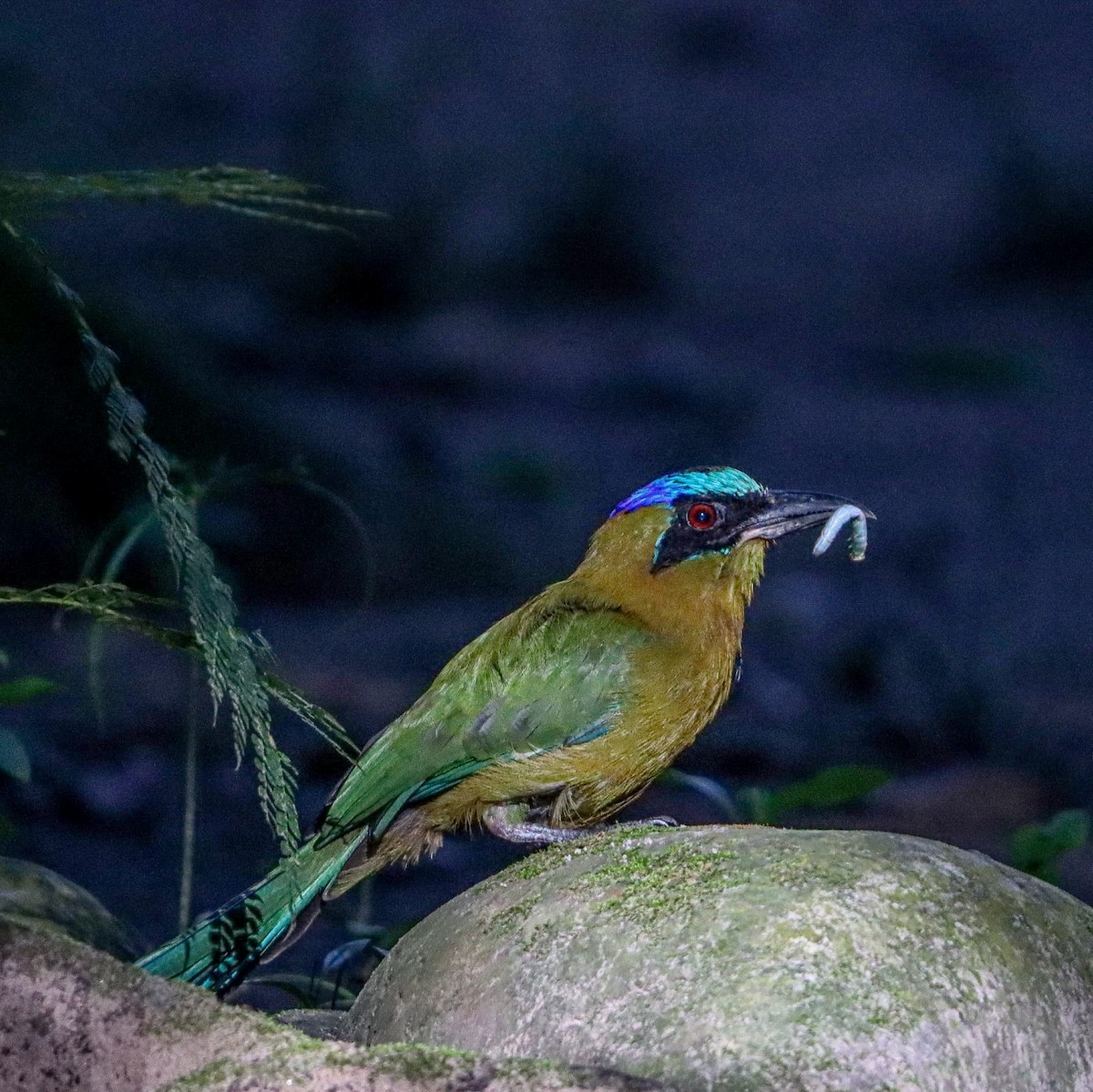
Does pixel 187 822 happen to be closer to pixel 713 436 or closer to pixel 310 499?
pixel 310 499

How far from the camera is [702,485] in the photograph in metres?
4.13

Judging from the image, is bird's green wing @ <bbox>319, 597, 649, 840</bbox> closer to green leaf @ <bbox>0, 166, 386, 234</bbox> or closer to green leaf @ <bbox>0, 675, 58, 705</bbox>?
green leaf @ <bbox>0, 675, 58, 705</bbox>

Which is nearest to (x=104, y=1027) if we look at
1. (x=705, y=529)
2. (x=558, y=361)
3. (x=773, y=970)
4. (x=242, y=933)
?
(x=773, y=970)

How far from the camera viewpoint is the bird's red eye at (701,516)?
4.14 metres

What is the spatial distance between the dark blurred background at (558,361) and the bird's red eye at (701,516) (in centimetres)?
278

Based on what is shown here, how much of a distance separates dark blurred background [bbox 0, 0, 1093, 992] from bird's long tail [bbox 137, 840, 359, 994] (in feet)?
8.26

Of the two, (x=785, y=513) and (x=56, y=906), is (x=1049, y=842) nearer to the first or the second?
(x=785, y=513)

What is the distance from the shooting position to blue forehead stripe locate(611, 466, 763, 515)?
412 cm

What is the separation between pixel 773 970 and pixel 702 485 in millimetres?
1560

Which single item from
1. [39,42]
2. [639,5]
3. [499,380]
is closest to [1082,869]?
[499,380]

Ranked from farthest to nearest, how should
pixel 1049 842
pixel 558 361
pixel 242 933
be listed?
pixel 558 361 < pixel 1049 842 < pixel 242 933

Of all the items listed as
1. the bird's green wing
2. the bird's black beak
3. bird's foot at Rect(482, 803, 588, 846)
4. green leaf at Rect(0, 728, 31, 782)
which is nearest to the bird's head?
the bird's black beak

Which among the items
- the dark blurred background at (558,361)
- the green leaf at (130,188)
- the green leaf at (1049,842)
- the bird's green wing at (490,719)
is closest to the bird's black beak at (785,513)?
the bird's green wing at (490,719)

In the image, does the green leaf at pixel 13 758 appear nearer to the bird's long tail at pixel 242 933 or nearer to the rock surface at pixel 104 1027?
the bird's long tail at pixel 242 933
